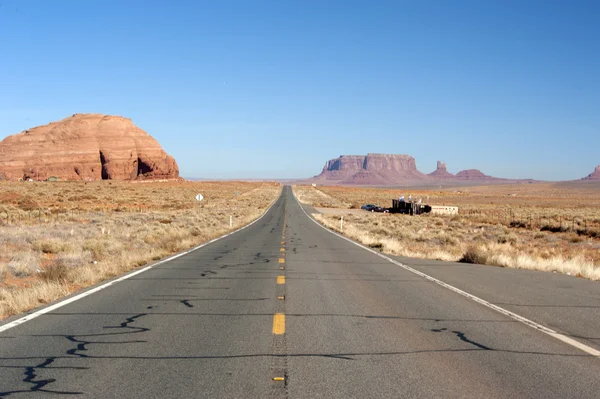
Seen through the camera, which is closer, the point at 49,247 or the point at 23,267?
Result: the point at 23,267

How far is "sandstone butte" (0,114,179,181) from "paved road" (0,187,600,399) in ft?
541

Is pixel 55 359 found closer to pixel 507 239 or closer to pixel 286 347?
pixel 286 347

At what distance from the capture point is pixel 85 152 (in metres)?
166

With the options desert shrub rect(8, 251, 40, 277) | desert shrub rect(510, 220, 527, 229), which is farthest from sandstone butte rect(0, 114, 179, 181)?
desert shrub rect(8, 251, 40, 277)

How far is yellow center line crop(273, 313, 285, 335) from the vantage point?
23.4ft

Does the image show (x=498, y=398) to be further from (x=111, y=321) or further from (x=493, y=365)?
(x=111, y=321)

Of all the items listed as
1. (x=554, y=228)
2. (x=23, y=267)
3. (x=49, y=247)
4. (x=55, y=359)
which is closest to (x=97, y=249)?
(x=49, y=247)

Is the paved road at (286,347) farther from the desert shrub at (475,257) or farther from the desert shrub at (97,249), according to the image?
the desert shrub at (97,249)

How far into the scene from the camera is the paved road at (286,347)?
4977 mm

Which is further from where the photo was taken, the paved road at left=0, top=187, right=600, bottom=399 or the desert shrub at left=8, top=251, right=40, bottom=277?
the desert shrub at left=8, top=251, right=40, bottom=277

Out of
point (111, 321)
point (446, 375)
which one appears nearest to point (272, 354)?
point (446, 375)

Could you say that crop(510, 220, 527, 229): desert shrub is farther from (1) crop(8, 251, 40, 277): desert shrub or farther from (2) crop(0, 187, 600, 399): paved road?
(1) crop(8, 251, 40, 277): desert shrub

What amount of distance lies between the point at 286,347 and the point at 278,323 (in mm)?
1294

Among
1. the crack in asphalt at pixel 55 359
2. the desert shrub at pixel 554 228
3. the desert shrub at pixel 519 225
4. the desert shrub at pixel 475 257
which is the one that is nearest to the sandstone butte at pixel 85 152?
the desert shrub at pixel 519 225
